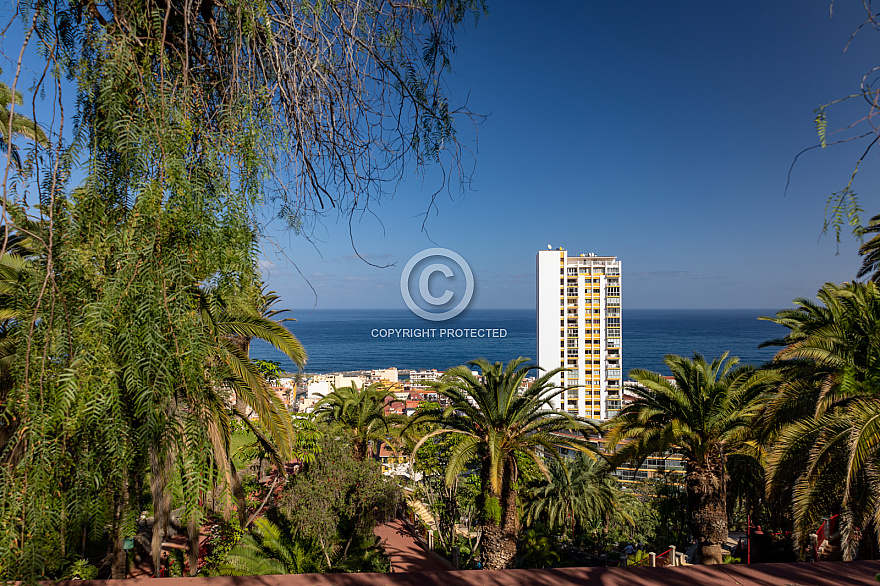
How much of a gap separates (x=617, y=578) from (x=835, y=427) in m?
5.92

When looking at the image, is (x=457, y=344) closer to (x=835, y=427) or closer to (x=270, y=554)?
(x=270, y=554)

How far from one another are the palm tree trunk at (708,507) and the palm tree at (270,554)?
6.87 meters

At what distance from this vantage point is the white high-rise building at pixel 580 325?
164 ft

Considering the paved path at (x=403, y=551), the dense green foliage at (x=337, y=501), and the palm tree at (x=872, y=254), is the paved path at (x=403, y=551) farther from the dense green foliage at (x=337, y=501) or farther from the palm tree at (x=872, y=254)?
the palm tree at (x=872, y=254)

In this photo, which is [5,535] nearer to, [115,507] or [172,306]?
[115,507]

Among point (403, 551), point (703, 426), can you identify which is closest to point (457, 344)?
point (403, 551)

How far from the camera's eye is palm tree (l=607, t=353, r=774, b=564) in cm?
782

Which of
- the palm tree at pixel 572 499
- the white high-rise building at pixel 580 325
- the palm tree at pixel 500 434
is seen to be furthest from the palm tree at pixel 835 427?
the white high-rise building at pixel 580 325

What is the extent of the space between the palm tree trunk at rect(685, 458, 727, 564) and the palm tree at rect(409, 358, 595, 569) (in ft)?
6.09

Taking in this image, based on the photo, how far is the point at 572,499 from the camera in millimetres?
14320

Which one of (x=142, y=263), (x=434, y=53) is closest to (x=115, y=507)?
(x=142, y=263)

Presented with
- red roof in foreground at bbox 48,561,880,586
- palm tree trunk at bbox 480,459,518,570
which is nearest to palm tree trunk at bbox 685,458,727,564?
palm tree trunk at bbox 480,459,518,570

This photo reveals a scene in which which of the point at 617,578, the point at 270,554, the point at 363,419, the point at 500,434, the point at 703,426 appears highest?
the point at 617,578

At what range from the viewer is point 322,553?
27.8ft
